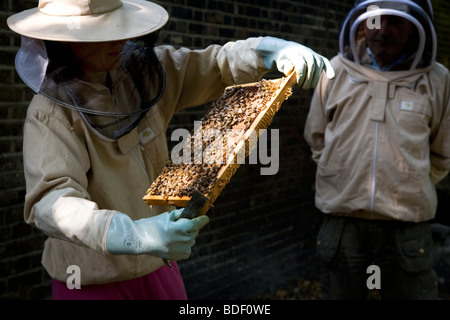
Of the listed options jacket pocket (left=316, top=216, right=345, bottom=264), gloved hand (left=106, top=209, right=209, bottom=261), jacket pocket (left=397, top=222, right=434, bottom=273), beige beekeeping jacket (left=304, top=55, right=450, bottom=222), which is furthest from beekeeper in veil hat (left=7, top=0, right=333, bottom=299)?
jacket pocket (left=397, top=222, right=434, bottom=273)

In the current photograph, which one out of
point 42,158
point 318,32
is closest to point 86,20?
point 42,158

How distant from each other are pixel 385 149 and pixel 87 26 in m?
2.10

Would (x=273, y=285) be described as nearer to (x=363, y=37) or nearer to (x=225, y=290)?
(x=225, y=290)

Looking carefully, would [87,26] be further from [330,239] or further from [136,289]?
[330,239]

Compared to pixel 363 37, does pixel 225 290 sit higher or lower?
lower

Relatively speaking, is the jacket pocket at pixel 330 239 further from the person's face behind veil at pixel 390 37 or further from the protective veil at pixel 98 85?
the protective veil at pixel 98 85

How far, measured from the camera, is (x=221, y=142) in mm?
2018

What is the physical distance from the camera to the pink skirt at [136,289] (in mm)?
2143

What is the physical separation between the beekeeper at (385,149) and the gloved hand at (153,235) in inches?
72.5

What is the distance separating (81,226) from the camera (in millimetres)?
1691

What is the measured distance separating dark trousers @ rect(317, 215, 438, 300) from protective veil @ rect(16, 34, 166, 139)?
1.82 m

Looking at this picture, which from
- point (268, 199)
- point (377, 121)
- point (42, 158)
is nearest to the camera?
point (42, 158)

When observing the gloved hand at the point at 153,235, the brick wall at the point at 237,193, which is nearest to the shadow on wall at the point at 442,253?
the brick wall at the point at 237,193

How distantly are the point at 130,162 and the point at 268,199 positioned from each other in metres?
2.62
